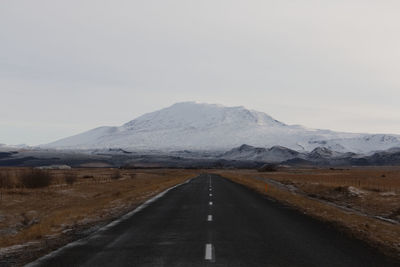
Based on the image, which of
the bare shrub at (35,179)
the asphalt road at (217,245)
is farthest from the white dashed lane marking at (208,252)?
the bare shrub at (35,179)

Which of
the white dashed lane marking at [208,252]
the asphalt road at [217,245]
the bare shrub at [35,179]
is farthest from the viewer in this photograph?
the bare shrub at [35,179]

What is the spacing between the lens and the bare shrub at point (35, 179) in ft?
153

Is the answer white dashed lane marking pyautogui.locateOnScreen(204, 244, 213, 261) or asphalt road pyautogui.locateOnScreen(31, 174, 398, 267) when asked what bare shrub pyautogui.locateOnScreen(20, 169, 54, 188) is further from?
white dashed lane marking pyautogui.locateOnScreen(204, 244, 213, 261)

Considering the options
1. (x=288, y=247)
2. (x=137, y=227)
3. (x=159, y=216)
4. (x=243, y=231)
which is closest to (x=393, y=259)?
(x=288, y=247)

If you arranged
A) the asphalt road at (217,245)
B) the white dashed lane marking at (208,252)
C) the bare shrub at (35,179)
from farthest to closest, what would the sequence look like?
the bare shrub at (35,179)
the white dashed lane marking at (208,252)
the asphalt road at (217,245)

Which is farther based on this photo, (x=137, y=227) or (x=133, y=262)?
(x=137, y=227)

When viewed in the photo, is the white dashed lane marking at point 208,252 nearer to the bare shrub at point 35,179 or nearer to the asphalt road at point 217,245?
the asphalt road at point 217,245

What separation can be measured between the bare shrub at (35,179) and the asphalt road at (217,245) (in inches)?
1221

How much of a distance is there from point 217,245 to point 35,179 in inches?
1542

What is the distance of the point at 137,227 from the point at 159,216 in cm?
368

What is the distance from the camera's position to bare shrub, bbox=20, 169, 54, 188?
1837 inches

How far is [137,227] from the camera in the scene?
16594 millimetres

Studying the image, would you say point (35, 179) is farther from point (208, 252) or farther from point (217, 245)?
point (208, 252)

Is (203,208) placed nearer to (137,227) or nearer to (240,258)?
(137,227)
